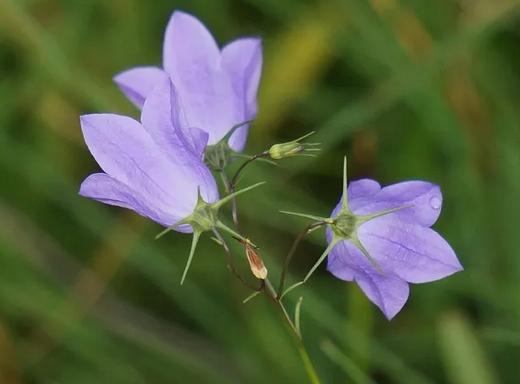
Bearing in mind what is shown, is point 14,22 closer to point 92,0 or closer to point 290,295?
point 92,0

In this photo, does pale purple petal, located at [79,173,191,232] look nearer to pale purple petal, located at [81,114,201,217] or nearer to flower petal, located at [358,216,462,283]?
pale purple petal, located at [81,114,201,217]

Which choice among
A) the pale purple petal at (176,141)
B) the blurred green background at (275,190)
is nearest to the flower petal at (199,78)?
the pale purple petal at (176,141)

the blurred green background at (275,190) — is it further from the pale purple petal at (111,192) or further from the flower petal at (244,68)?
the pale purple petal at (111,192)

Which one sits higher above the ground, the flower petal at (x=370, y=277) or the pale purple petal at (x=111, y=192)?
the pale purple petal at (x=111, y=192)

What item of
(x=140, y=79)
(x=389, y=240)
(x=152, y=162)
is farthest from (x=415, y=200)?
(x=140, y=79)

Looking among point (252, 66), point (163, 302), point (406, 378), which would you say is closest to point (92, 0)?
point (163, 302)

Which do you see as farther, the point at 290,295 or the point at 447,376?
the point at 447,376

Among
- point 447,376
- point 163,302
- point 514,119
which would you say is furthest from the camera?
point 163,302
